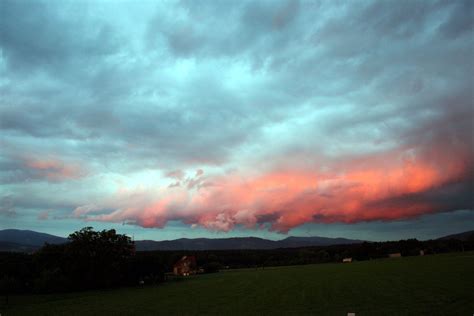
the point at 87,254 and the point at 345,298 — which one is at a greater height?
the point at 87,254

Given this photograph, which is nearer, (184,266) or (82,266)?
(82,266)

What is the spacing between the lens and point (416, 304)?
32875mm

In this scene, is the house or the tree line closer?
the tree line

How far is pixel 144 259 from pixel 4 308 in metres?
40.6

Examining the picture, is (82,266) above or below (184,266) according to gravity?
above

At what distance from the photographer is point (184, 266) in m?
139

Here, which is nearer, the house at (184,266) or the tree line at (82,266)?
the tree line at (82,266)

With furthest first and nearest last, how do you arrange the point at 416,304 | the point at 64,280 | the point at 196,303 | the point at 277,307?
the point at 64,280 → the point at 196,303 → the point at 277,307 → the point at 416,304

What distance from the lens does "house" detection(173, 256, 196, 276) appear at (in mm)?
138000

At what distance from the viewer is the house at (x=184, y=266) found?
13800 centimetres

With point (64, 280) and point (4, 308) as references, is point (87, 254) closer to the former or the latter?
point (64, 280)

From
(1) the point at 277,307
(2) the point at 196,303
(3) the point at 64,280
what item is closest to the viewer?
(1) the point at 277,307

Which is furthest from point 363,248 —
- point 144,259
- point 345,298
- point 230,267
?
point 345,298

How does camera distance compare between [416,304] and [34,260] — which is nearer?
[416,304]
